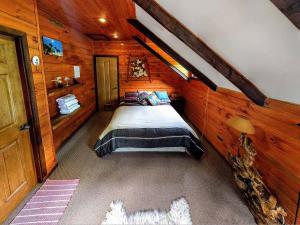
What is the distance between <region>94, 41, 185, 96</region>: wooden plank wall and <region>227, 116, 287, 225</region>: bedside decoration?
4049mm

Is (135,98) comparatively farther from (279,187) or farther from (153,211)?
(279,187)

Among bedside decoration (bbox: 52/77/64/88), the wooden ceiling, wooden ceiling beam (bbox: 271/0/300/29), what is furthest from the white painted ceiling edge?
bedside decoration (bbox: 52/77/64/88)

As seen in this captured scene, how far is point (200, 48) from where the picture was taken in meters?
1.70

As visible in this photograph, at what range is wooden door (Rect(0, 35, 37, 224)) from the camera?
1.69 meters

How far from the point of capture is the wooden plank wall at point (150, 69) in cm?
544

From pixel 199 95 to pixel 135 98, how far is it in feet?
5.64

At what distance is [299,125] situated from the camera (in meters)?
1.42

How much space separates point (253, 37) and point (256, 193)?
1.46m

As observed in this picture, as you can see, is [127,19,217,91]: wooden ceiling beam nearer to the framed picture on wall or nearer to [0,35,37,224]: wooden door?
[0,35,37,224]: wooden door

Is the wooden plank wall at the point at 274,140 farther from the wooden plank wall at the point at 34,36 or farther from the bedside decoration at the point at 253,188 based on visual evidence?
the wooden plank wall at the point at 34,36

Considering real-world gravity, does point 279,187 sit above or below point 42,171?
above

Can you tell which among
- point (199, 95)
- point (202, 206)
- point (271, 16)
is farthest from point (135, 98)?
point (271, 16)

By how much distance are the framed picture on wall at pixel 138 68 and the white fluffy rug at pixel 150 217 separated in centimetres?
429

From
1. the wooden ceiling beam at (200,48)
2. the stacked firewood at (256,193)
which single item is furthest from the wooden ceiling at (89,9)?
the stacked firewood at (256,193)
